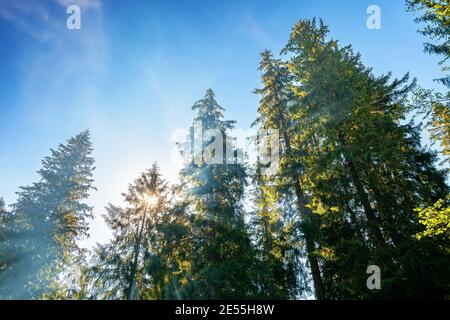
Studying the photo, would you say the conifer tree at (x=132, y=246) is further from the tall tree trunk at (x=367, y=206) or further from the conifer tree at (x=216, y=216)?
the tall tree trunk at (x=367, y=206)

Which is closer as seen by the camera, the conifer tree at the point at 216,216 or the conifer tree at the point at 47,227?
the conifer tree at the point at 216,216

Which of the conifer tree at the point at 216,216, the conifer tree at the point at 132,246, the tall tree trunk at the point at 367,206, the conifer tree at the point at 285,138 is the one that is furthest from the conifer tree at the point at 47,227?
the tall tree trunk at the point at 367,206

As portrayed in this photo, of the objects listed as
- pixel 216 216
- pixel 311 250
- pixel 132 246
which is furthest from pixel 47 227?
pixel 311 250

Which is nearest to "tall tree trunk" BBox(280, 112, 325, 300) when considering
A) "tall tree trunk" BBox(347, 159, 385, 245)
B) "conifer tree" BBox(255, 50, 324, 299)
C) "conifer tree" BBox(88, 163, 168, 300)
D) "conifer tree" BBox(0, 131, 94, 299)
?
"conifer tree" BBox(255, 50, 324, 299)

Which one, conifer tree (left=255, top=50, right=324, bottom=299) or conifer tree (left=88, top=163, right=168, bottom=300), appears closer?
conifer tree (left=255, top=50, right=324, bottom=299)

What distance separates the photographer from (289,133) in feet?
52.1

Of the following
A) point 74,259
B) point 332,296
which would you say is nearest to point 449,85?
point 332,296

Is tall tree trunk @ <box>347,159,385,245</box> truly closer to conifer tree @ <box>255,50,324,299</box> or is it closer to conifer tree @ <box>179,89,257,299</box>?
conifer tree @ <box>255,50,324,299</box>

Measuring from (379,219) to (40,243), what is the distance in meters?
18.1

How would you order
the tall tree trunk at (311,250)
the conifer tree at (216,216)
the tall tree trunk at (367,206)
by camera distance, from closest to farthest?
the tall tree trunk at (367,206), the conifer tree at (216,216), the tall tree trunk at (311,250)

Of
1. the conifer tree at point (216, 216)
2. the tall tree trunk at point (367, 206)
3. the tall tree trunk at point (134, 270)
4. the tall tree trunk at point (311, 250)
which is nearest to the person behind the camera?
the tall tree trunk at point (367, 206)

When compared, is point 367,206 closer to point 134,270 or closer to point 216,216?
point 216,216

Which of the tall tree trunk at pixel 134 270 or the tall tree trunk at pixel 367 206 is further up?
the tall tree trunk at pixel 367 206
